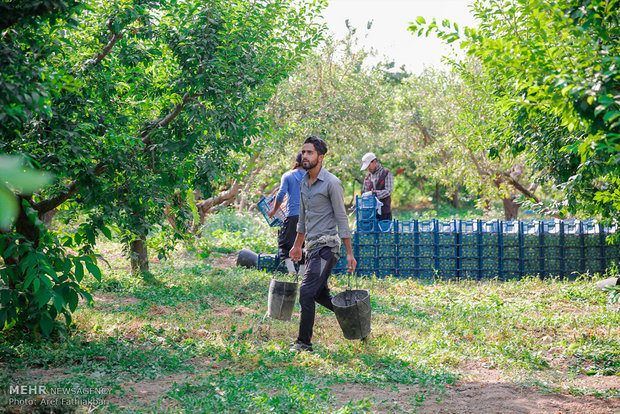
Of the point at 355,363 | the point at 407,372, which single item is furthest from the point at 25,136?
the point at 407,372

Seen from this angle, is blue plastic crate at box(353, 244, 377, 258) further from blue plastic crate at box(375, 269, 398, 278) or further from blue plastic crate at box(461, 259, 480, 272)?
blue plastic crate at box(461, 259, 480, 272)

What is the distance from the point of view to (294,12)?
7.86 metres

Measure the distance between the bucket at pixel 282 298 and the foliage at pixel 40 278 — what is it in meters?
1.95

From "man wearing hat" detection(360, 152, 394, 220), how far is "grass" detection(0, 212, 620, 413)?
260 cm

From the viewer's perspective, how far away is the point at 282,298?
571cm

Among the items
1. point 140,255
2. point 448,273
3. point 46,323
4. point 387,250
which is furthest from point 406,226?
point 46,323

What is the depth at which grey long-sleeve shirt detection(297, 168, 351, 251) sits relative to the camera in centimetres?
516

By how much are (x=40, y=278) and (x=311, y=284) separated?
2290 millimetres

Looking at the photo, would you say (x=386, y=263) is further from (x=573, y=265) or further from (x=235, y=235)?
(x=235, y=235)

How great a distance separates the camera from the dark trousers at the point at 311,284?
5047mm

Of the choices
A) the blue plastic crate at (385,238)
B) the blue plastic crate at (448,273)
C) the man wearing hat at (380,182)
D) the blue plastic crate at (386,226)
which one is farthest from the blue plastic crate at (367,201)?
the blue plastic crate at (448,273)

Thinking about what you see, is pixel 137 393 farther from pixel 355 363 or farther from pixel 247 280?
pixel 247 280

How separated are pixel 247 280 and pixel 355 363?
392 centimetres

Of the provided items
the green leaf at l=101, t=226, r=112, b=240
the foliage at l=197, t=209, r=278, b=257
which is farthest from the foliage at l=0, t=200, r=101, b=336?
the foliage at l=197, t=209, r=278, b=257
